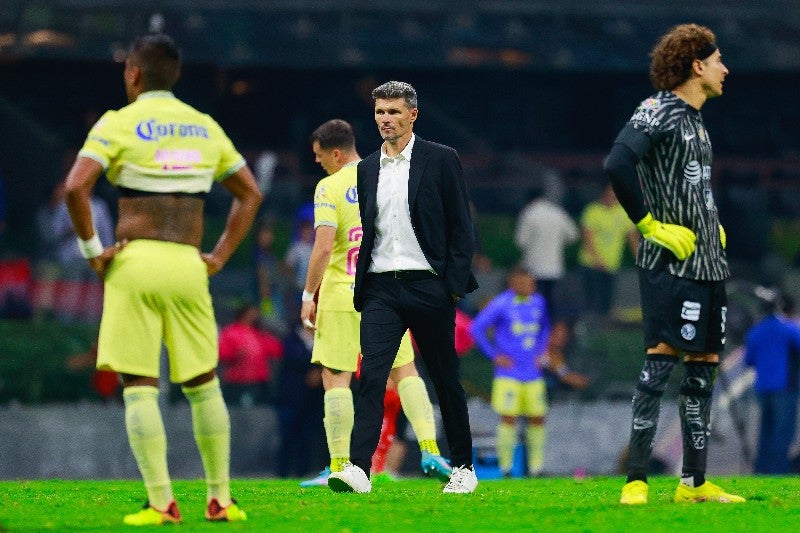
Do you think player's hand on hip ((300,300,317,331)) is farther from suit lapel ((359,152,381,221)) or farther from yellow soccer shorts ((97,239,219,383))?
yellow soccer shorts ((97,239,219,383))

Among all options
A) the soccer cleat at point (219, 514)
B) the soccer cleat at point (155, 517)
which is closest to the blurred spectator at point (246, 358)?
the soccer cleat at point (219, 514)

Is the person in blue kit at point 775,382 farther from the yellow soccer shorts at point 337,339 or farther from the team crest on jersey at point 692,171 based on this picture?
the team crest on jersey at point 692,171

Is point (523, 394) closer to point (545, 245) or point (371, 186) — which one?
point (545, 245)

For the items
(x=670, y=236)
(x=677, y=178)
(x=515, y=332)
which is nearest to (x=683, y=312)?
(x=670, y=236)

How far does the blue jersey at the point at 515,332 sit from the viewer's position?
16.8 meters

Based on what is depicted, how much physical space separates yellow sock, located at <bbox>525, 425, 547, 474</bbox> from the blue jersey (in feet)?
1.94

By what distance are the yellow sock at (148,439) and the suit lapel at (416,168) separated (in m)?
2.23

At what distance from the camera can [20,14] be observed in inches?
743

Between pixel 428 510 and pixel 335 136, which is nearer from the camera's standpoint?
pixel 428 510

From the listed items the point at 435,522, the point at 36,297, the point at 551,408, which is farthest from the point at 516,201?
the point at 435,522

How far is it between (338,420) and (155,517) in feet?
11.1

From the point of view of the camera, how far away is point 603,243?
19.6 meters

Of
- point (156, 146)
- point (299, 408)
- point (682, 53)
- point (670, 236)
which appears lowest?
point (299, 408)

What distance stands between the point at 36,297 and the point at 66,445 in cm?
172
